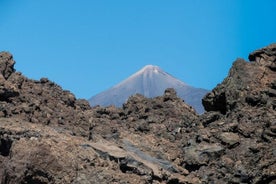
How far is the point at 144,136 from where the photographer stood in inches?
905

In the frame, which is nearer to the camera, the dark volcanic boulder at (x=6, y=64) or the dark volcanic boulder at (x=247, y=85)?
the dark volcanic boulder at (x=247, y=85)

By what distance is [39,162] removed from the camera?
16422 mm

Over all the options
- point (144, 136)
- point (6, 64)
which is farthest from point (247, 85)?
point (6, 64)

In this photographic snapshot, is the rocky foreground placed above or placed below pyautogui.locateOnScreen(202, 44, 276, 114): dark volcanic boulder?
below

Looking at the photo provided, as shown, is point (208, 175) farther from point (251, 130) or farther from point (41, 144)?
point (41, 144)

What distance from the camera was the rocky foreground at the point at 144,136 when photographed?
16906 mm

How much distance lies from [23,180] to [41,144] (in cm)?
150

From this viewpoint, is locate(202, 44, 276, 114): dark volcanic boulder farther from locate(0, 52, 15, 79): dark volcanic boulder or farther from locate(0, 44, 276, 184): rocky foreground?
locate(0, 52, 15, 79): dark volcanic boulder

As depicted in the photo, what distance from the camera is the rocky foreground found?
55.5ft

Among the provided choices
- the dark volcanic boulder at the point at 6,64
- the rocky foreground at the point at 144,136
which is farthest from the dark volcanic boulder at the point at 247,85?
the dark volcanic boulder at the point at 6,64

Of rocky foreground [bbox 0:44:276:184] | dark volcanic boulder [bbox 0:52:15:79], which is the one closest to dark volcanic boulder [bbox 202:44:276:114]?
rocky foreground [bbox 0:44:276:184]

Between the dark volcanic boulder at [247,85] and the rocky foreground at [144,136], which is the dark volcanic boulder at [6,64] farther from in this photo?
the dark volcanic boulder at [247,85]

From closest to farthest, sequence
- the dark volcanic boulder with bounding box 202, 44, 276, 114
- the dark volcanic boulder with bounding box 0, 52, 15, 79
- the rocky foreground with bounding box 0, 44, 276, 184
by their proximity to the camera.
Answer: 1. the rocky foreground with bounding box 0, 44, 276, 184
2. the dark volcanic boulder with bounding box 202, 44, 276, 114
3. the dark volcanic boulder with bounding box 0, 52, 15, 79

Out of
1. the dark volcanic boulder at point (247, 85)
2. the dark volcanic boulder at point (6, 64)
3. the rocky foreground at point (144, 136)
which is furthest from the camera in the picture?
the dark volcanic boulder at point (6, 64)
